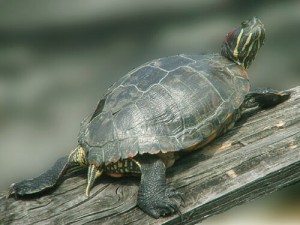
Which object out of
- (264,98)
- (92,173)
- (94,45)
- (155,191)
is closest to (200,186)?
(155,191)

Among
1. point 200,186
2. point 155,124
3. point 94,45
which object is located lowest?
point 200,186

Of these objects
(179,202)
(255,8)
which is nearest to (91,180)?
(179,202)

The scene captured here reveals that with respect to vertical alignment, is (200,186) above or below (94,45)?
below

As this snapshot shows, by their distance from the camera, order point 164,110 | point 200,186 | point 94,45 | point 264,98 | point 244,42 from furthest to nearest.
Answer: point 94,45
point 244,42
point 264,98
point 164,110
point 200,186

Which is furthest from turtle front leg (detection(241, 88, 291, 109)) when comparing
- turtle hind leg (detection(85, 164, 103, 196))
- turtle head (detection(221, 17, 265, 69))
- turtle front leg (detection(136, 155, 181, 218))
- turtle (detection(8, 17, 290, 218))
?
turtle hind leg (detection(85, 164, 103, 196))

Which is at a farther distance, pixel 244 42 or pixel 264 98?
pixel 244 42

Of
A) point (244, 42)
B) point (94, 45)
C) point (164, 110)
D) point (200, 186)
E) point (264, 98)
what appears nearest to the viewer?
point (200, 186)

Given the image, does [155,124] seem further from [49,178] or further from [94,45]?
[94,45]

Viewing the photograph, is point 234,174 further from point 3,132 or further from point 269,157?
point 3,132
